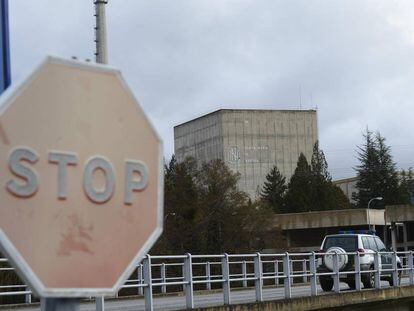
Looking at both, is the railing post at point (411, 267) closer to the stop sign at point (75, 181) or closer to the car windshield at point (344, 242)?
the car windshield at point (344, 242)

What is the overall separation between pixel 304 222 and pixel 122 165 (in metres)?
93.5

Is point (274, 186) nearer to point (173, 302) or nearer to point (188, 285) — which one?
point (173, 302)

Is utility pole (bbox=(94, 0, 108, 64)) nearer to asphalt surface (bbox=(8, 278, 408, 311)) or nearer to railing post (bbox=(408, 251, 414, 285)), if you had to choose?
asphalt surface (bbox=(8, 278, 408, 311))

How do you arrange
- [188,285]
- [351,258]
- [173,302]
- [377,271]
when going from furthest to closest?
[351,258] < [377,271] < [173,302] < [188,285]

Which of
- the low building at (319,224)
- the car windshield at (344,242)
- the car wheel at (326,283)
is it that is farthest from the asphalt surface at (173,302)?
the low building at (319,224)

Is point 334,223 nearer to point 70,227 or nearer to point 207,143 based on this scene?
point 207,143

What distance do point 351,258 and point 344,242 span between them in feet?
7.85

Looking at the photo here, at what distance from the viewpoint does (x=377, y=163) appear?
12212cm

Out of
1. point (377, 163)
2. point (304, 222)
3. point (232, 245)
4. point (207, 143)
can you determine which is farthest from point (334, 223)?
point (207, 143)

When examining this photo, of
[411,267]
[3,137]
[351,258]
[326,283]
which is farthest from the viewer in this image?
[411,267]

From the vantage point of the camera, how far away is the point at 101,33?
15.5 metres

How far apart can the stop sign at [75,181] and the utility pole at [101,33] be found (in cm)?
1274

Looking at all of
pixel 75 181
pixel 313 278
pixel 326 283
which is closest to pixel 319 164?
pixel 326 283

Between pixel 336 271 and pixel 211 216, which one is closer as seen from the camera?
pixel 336 271
